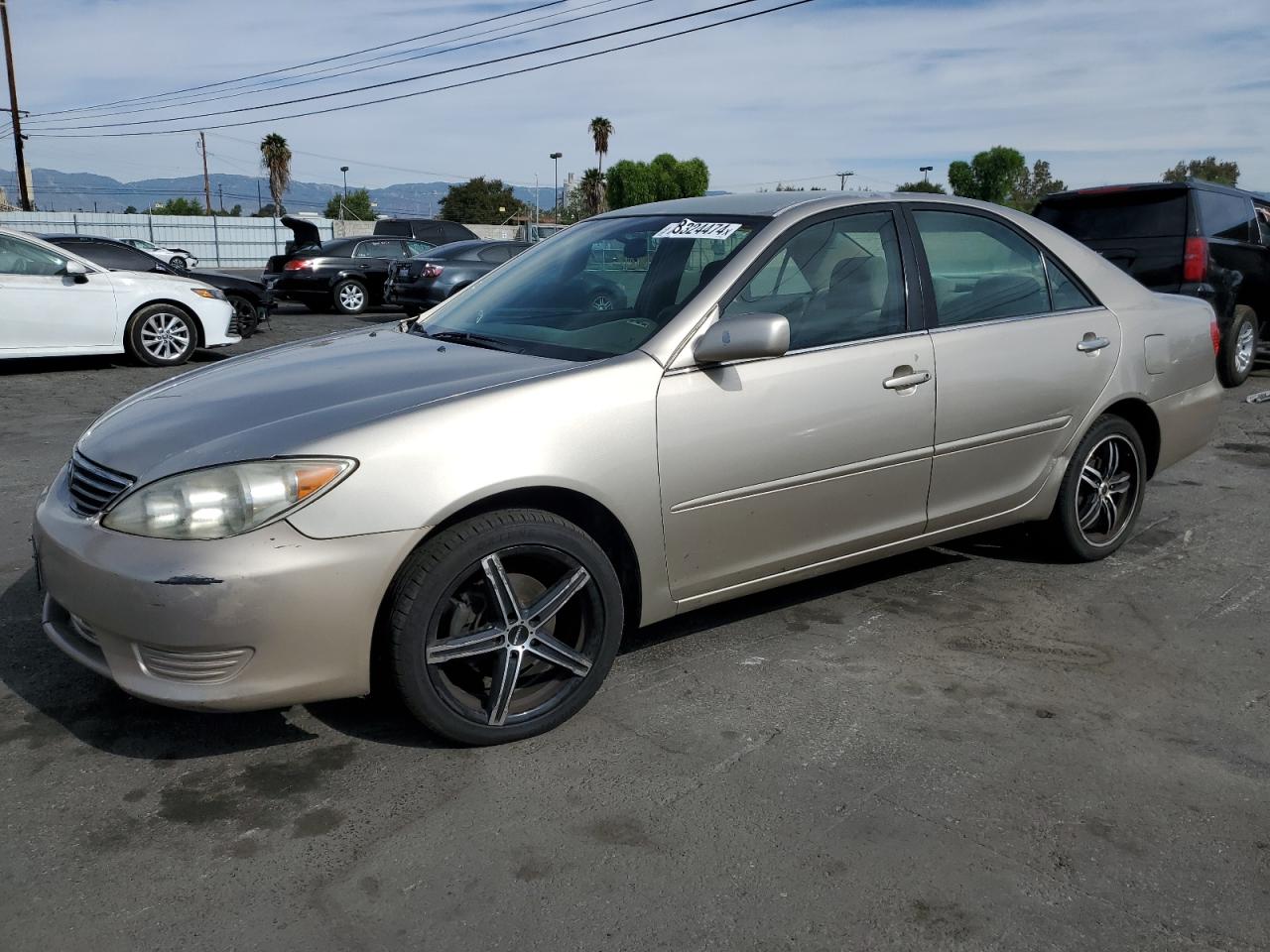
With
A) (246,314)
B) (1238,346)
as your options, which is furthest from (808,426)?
(246,314)

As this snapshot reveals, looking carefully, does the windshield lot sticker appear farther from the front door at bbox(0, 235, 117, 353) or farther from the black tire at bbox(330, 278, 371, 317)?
the black tire at bbox(330, 278, 371, 317)

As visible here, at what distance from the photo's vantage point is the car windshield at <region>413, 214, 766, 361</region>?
3.63 metres

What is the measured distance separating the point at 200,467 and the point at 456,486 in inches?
25.9

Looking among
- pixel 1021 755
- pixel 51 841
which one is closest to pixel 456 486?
pixel 51 841

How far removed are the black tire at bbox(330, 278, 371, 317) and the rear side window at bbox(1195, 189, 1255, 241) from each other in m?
13.5

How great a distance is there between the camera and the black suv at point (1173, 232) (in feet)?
30.7

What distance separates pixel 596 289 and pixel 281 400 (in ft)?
4.17

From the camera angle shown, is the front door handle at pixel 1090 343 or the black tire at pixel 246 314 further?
the black tire at pixel 246 314

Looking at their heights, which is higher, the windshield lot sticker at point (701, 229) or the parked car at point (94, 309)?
the windshield lot sticker at point (701, 229)

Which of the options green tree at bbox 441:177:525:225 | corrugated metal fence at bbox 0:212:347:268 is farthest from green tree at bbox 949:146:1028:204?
corrugated metal fence at bbox 0:212:347:268

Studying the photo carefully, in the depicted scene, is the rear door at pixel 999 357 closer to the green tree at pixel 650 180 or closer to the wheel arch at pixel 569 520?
the wheel arch at pixel 569 520

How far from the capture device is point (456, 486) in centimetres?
293

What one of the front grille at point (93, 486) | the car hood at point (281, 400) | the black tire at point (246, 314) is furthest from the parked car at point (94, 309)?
the front grille at point (93, 486)

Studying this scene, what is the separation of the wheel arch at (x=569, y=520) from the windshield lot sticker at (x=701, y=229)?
115cm
